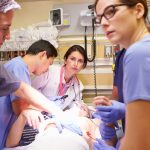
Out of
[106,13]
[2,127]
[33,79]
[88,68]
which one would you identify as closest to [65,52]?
[88,68]

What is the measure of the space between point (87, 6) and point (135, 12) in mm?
2213

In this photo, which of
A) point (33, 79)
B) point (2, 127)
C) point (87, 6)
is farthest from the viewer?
point (87, 6)

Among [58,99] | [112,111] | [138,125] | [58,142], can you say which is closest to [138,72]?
[138,125]

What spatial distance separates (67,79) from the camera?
318 cm

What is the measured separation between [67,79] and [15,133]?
1.47 metres

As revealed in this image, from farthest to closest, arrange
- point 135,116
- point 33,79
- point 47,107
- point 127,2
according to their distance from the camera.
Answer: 1. point 33,79
2. point 47,107
3. point 127,2
4. point 135,116

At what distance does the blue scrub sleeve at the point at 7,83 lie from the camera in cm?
167

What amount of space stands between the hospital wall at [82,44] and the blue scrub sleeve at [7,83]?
1.68m

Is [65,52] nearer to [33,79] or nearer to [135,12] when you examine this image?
[33,79]

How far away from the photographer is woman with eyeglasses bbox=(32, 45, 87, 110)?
3041 millimetres

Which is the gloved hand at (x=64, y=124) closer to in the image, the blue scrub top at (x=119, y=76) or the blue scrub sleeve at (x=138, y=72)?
the blue scrub top at (x=119, y=76)

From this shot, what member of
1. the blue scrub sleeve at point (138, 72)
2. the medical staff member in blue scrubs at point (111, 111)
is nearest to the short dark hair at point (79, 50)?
the medical staff member in blue scrubs at point (111, 111)

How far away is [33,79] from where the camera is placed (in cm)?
305

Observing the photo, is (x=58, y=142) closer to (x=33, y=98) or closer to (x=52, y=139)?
(x=52, y=139)
